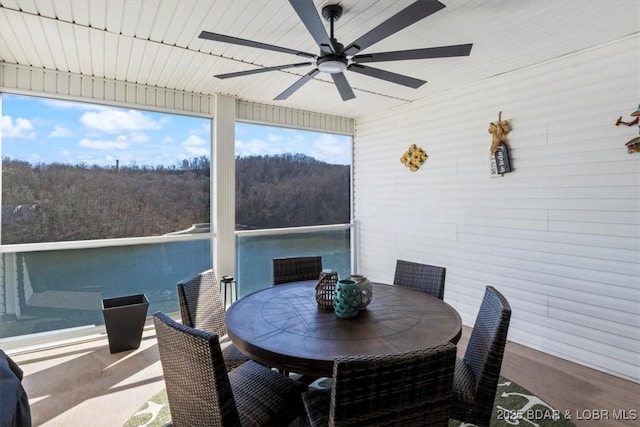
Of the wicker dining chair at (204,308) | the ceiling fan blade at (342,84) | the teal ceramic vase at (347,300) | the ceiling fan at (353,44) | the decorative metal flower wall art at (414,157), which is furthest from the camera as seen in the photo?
the decorative metal flower wall art at (414,157)

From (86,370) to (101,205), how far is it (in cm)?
168

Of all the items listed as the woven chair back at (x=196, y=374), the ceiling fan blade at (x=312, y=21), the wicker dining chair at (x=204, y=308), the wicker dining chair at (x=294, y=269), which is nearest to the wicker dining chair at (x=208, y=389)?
the woven chair back at (x=196, y=374)

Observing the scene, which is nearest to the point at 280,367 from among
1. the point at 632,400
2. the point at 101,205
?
the point at 632,400

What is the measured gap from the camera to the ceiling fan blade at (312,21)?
5.51 feet

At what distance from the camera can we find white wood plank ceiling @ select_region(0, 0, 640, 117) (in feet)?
7.65

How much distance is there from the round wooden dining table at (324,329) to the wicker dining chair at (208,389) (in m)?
0.25

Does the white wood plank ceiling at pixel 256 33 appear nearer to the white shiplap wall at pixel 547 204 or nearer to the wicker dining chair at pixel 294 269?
the white shiplap wall at pixel 547 204

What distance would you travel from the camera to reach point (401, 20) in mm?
1821

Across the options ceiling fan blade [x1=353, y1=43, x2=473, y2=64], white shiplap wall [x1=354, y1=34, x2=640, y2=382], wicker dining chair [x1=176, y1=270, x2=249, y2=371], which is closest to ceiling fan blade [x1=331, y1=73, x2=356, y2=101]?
ceiling fan blade [x1=353, y1=43, x2=473, y2=64]

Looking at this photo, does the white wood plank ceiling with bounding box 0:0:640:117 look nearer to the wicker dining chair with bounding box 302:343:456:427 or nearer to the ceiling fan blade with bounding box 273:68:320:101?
the ceiling fan blade with bounding box 273:68:320:101

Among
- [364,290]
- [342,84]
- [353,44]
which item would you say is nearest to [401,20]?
[353,44]

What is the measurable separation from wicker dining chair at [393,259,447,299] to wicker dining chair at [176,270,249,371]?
149 centimetres

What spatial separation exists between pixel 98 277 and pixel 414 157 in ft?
13.2

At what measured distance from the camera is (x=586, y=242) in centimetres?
307
